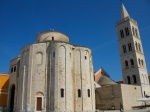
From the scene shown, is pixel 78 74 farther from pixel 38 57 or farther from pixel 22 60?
pixel 22 60

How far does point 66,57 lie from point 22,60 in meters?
7.63

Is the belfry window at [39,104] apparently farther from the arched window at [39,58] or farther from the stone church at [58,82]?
the arched window at [39,58]

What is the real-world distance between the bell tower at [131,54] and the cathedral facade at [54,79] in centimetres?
1596

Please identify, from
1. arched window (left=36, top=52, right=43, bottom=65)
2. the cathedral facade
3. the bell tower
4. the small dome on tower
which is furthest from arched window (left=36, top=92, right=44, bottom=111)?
the bell tower

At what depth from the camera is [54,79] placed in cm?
2403

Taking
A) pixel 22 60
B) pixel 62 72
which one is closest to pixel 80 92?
pixel 62 72

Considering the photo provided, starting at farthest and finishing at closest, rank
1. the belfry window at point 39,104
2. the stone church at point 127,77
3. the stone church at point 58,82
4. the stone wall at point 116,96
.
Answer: the stone church at point 127,77
the stone wall at point 116,96
the stone church at point 58,82
the belfry window at point 39,104

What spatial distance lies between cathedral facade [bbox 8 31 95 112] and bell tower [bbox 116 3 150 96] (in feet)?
52.4

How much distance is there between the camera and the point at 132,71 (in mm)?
39438

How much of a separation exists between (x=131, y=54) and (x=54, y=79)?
24010mm

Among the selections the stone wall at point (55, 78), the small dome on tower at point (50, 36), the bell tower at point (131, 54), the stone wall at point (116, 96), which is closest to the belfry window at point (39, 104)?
the stone wall at point (55, 78)

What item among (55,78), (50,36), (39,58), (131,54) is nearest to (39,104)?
(55,78)

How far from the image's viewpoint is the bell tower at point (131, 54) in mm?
38500

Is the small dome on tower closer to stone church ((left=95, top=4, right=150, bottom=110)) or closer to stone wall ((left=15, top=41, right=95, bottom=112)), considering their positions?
stone wall ((left=15, top=41, right=95, bottom=112))
